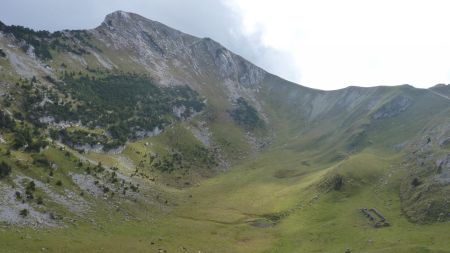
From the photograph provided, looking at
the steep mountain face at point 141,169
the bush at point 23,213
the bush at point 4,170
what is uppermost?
the steep mountain face at point 141,169

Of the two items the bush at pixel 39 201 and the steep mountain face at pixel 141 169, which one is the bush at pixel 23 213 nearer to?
the steep mountain face at pixel 141 169

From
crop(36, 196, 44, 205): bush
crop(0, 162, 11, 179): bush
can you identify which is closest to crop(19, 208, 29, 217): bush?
crop(36, 196, 44, 205): bush

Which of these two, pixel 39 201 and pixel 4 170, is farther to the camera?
pixel 4 170

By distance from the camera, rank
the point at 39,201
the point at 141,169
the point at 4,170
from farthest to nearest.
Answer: the point at 141,169 → the point at 4,170 → the point at 39,201

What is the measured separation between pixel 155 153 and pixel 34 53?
72568 millimetres

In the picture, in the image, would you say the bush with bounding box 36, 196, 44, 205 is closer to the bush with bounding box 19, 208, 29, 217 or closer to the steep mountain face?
the steep mountain face

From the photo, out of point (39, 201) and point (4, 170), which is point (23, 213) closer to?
point (39, 201)

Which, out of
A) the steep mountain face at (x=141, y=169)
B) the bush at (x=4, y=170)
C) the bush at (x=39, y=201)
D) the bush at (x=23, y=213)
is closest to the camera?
the bush at (x=23, y=213)

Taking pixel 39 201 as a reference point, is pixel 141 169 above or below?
above

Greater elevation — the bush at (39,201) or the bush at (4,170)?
the bush at (4,170)

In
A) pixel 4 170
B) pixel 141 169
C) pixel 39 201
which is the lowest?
pixel 39 201

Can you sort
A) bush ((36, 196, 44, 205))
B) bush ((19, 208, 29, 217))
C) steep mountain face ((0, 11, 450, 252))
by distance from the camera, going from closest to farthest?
bush ((19, 208, 29, 217))
bush ((36, 196, 44, 205))
steep mountain face ((0, 11, 450, 252))

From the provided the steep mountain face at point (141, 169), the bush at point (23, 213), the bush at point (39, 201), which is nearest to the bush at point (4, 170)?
the steep mountain face at point (141, 169)

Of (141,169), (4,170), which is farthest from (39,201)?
(141,169)
